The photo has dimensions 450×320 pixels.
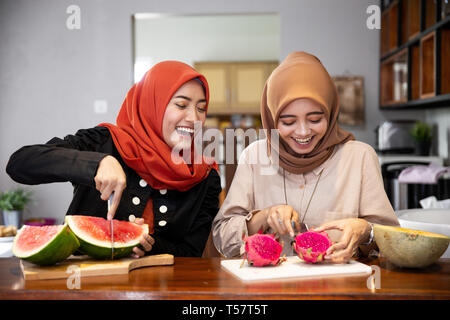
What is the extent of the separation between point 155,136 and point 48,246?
0.74 meters

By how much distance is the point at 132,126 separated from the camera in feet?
5.90

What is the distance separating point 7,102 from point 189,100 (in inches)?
154

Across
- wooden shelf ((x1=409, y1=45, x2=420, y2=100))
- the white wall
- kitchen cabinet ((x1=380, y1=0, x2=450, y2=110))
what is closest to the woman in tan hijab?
kitchen cabinet ((x1=380, y1=0, x2=450, y2=110))

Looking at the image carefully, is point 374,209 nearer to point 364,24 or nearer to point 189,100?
point 189,100

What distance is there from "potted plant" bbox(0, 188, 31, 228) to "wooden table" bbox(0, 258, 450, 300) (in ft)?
12.4

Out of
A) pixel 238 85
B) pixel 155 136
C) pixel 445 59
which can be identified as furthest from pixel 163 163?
pixel 238 85

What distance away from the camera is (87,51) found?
189 inches

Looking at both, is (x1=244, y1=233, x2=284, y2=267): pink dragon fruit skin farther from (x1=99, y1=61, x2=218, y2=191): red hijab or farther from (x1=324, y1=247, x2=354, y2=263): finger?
(x1=99, y1=61, x2=218, y2=191): red hijab

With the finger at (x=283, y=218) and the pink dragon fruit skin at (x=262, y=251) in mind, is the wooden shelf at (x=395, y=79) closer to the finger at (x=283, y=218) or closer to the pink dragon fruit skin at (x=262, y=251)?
the finger at (x=283, y=218)

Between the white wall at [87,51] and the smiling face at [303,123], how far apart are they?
3390 mm

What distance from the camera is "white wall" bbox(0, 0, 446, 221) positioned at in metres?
4.74

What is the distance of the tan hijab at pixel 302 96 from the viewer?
60.8 inches
